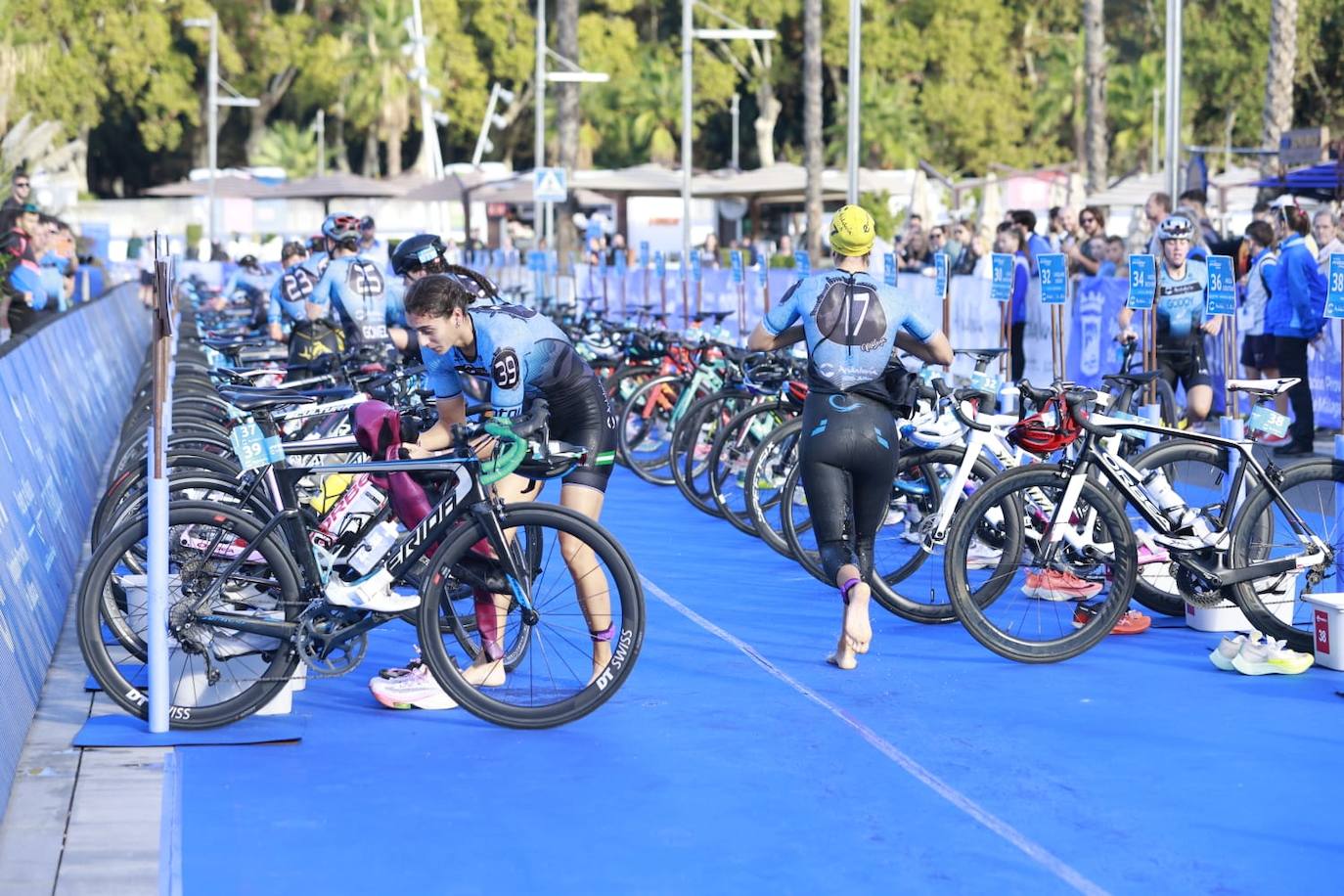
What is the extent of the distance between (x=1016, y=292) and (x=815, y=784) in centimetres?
1051

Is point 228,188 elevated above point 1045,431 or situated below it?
above

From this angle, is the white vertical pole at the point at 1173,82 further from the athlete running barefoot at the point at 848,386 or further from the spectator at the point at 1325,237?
the athlete running barefoot at the point at 848,386

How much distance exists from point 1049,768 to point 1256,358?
30.1 feet

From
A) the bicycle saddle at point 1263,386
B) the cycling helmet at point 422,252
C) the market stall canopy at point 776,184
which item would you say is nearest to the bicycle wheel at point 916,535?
the bicycle saddle at point 1263,386

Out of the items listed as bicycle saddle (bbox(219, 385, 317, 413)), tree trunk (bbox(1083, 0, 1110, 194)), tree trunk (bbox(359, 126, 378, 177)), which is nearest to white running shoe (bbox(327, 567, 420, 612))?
bicycle saddle (bbox(219, 385, 317, 413))

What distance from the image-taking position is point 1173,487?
8.89m

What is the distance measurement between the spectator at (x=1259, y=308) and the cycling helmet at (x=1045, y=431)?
21.9ft

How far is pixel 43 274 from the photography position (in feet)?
65.7

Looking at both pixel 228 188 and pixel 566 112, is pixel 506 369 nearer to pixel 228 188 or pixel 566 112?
pixel 566 112

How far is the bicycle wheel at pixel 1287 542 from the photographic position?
823cm

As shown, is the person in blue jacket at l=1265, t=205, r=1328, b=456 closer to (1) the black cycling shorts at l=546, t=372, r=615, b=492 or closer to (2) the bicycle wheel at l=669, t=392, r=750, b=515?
(2) the bicycle wheel at l=669, t=392, r=750, b=515

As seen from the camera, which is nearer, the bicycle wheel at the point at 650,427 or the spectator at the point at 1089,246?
the bicycle wheel at the point at 650,427

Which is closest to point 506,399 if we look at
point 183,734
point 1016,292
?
point 183,734

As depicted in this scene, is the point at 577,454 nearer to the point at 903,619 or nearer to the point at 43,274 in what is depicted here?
the point at 903,619
